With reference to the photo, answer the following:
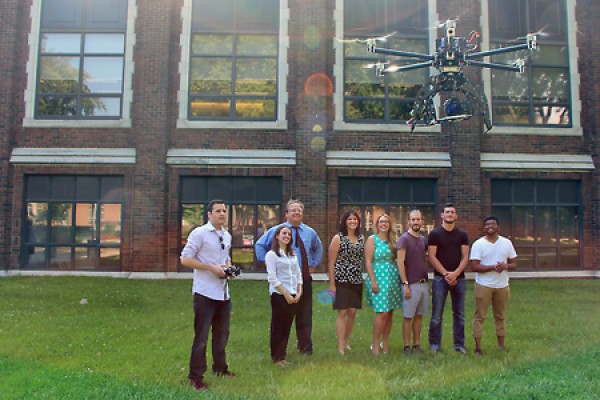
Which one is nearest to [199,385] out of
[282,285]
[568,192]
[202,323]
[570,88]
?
[202,323]

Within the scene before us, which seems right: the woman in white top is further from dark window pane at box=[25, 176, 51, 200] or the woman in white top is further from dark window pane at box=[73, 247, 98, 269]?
dark window pane at box=[25, 176, 51, 200]

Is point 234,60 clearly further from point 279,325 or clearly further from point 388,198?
point 279,325

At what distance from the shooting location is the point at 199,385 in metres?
5.09

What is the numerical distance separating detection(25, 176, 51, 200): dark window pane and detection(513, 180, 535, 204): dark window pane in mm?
13313

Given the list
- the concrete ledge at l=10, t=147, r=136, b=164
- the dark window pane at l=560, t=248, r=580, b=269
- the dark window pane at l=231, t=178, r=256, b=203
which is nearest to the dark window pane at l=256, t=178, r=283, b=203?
the dark window pane at l=231, t=178, r=256, b=203

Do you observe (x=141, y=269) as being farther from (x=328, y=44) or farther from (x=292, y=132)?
(x=328, y=44)

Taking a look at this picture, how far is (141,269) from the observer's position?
13586 mm

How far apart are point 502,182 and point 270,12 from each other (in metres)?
8.32

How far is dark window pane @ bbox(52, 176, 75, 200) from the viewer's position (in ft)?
46.0

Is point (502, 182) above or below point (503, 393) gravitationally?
above

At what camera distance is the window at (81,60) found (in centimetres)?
1426

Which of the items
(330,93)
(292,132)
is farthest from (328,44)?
(292,132)

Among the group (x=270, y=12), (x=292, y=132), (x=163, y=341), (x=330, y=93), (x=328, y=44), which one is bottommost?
(x=163, y=341)

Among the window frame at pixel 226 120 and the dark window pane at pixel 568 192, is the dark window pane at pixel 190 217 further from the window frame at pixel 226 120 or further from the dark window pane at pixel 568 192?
the dark window pane at pixel 568 192
